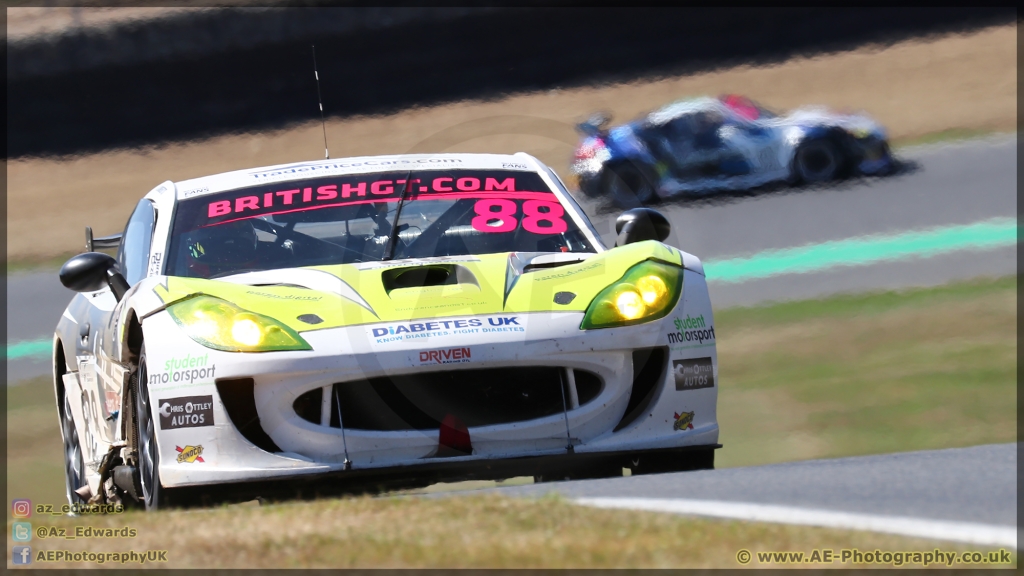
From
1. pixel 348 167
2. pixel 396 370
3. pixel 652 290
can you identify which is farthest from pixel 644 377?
pixel 348 167

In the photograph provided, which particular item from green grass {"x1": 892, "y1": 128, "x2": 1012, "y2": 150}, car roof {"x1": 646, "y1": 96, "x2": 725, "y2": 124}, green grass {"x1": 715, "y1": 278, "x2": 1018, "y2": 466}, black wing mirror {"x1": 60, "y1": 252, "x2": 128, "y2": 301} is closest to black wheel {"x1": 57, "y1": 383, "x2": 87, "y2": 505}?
black wing mirror {"x1": 60, "y1": 252, "x2": 128, "y2": 301}

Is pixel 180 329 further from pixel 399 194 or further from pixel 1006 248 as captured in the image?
pixel 1006 248

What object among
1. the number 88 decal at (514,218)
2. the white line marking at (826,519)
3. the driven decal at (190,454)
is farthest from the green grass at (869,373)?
the driven decal at (190,454)

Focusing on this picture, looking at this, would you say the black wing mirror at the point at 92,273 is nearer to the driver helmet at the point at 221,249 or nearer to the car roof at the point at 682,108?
the driver helmet at the point at 221,249

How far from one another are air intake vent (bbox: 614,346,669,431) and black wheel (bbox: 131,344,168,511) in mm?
1351

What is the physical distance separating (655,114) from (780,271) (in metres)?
2.81

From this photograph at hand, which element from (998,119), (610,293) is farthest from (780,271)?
(610,293)

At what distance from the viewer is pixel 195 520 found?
3.37m

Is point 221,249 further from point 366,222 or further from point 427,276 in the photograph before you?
point 427,276

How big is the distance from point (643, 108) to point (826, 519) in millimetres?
9395

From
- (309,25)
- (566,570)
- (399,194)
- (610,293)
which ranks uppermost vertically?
(309,25)

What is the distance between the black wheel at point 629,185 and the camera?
43.1 ft

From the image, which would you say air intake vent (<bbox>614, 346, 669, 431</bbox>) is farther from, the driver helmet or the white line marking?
the driver helmet

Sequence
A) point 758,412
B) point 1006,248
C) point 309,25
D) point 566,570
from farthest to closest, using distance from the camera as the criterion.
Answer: point 309,25, point 1006,248, point 758,412, point 566,570
